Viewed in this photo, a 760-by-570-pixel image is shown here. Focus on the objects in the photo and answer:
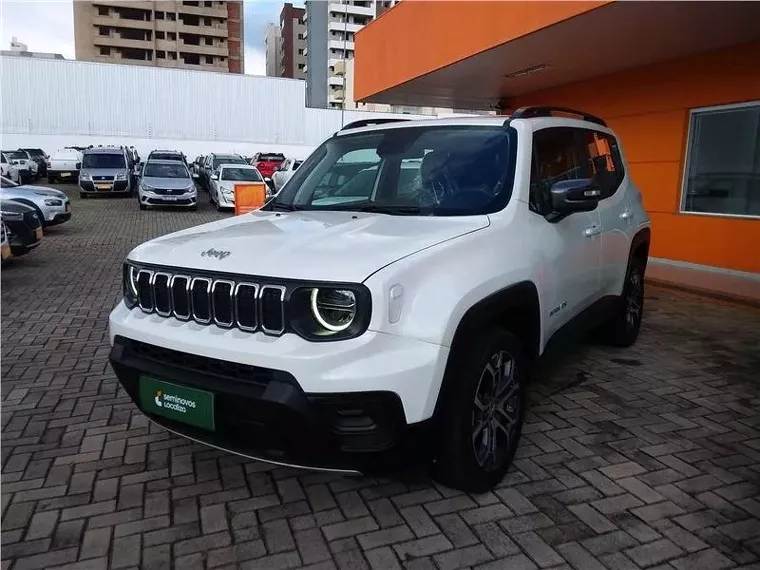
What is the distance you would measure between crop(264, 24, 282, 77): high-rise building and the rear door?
116 m

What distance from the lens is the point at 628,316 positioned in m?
5.48

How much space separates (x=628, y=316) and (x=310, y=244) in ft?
12.2

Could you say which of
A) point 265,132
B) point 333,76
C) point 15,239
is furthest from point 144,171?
point 333,76

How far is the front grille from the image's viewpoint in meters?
2.57

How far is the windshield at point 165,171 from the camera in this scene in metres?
18.8

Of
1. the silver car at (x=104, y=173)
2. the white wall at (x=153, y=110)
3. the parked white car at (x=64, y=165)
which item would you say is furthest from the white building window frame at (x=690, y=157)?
the white wall at (x=153, y=110)

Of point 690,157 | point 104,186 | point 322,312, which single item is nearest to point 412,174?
point 322,312

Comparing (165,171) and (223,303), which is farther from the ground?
(165,171)

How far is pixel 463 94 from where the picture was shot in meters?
13.5

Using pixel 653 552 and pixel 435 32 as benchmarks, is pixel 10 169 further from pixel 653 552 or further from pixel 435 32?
pixel 653 552

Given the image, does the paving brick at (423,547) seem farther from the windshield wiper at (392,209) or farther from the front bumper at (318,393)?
the windshield wiper at (392,209)

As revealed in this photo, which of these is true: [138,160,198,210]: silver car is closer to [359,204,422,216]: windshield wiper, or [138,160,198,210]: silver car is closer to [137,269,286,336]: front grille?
[359,204,422,216]: windshield wiper

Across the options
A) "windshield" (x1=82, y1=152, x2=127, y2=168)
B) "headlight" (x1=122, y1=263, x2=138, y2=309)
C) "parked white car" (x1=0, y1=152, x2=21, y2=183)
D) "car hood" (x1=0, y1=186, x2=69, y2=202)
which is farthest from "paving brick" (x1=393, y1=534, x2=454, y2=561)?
"parked white car" (x1=0, y1=152, x2=21, y2=183)

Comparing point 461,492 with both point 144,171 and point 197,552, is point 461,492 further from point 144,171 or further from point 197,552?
point 144,171
